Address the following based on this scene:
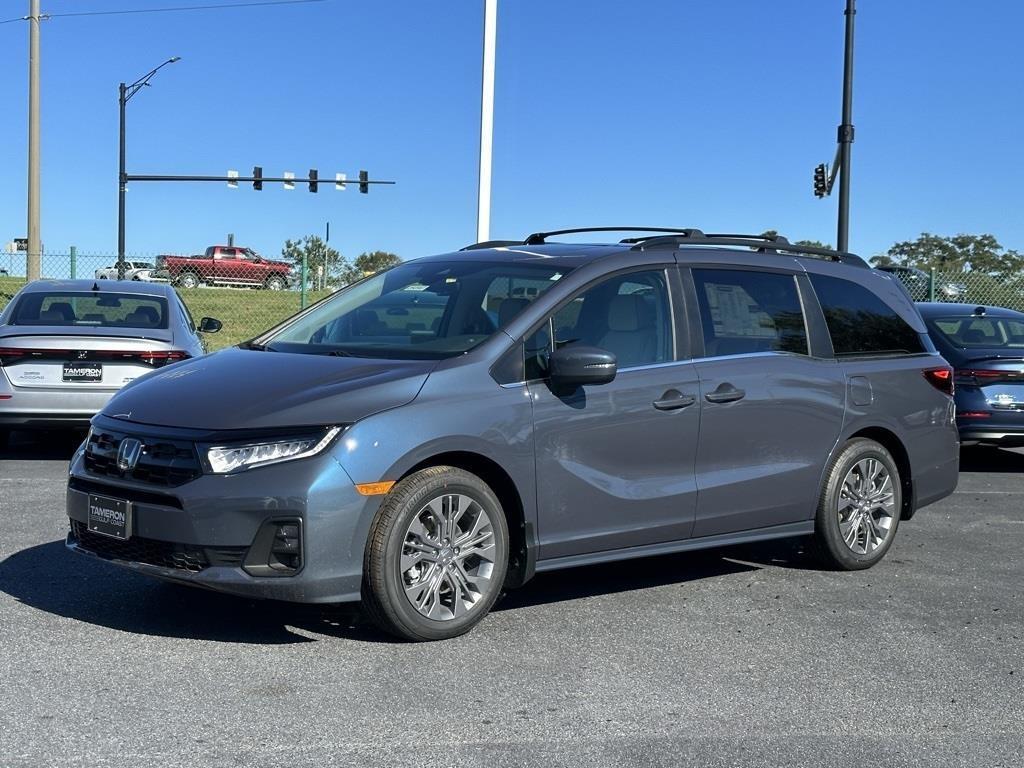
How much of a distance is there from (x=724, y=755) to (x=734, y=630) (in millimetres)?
1661

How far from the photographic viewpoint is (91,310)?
11.1 metres

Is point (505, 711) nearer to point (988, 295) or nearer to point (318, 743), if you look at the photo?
point (318, 743)

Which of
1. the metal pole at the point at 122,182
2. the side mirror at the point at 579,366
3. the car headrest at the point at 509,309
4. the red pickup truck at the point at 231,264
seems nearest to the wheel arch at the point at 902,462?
the side mirror at the point at 579,366

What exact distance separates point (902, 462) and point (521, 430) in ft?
9.48

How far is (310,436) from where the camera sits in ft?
16.6

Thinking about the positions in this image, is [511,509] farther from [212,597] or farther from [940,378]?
[940,378]

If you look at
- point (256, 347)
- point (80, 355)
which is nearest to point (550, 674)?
point (256, 347)

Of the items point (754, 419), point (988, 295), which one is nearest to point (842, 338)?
point (754, 419)

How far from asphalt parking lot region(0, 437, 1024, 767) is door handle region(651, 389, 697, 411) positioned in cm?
96

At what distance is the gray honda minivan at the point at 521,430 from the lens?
507 cm

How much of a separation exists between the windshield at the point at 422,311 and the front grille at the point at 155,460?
3.31 feet

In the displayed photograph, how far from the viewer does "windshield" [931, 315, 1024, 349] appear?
37.3ft

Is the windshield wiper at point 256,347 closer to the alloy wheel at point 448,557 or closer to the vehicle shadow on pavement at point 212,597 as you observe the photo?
the vehicle shadow on pavement at point 212,597

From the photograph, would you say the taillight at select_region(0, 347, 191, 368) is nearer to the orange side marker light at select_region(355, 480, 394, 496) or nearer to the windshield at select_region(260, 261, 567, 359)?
the windshield at select_region(260, 261, 567, 359)
